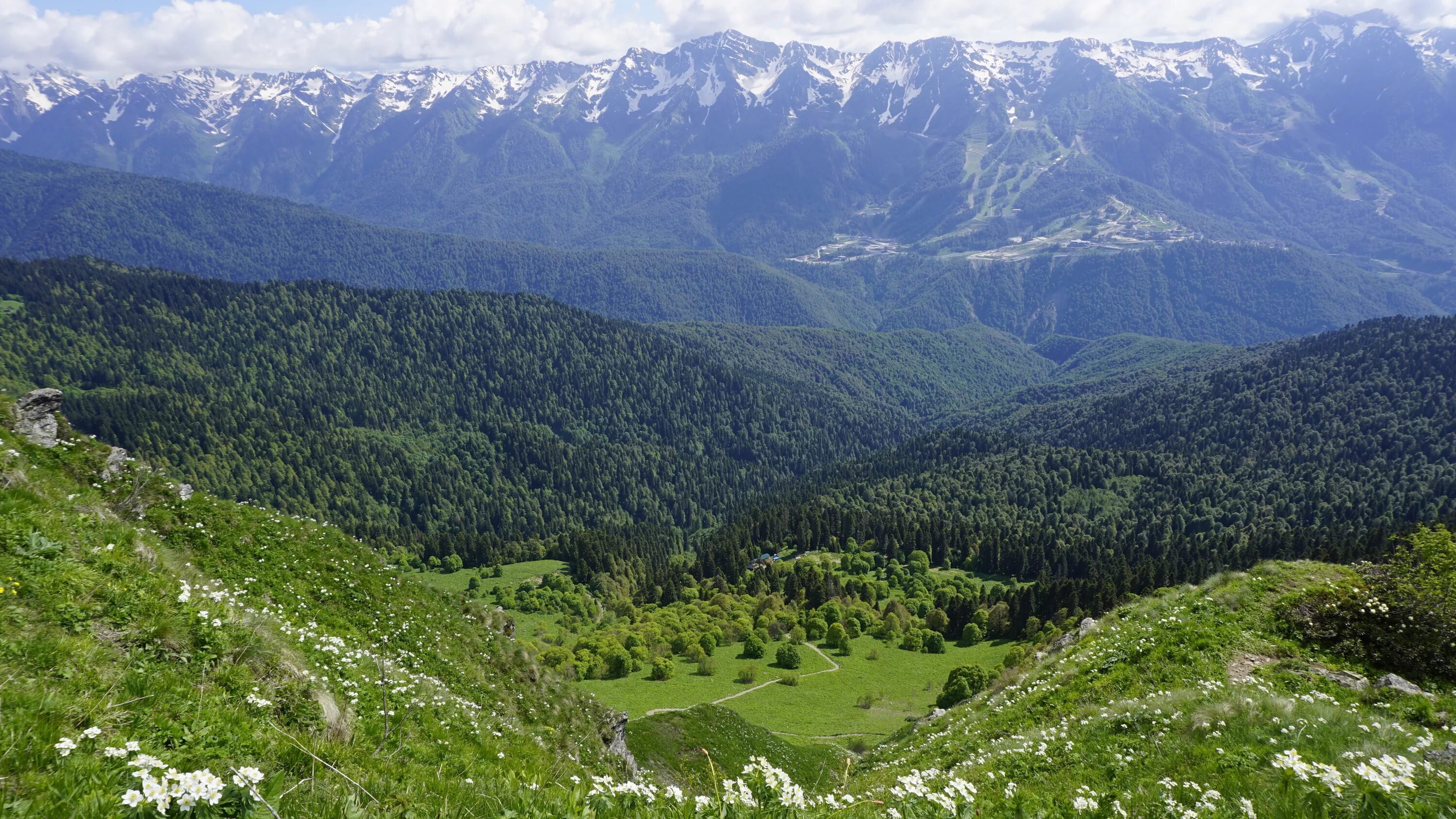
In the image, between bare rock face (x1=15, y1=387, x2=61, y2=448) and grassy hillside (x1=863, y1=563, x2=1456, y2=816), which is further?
bare rock face (x1=15, y1=387, x2=61, y2=448)

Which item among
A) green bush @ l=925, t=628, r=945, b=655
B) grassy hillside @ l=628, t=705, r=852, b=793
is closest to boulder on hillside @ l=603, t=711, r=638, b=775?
grassy hillside @ l=628, t=705, r=852, b=793

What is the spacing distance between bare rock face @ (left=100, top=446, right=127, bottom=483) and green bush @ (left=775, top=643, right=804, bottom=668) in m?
73.9

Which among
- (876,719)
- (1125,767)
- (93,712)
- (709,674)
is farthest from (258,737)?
(709,674)

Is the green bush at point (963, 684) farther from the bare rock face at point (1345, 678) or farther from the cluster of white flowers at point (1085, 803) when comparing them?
the cluster of white flowers at point (1085, 803)

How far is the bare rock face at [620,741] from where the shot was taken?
34.8 meters

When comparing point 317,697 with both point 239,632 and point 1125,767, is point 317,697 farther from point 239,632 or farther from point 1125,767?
point 1125,767

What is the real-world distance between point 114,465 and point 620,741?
27.2 meters

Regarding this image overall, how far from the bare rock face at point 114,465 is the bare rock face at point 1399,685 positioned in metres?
47.6

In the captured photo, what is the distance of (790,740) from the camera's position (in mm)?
63406

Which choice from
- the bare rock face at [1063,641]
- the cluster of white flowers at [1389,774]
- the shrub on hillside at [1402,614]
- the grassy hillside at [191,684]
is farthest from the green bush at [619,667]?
the cluster of white flowers at [1389,774]

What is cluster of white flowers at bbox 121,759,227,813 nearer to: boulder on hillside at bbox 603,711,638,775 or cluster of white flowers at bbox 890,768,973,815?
cluster of white flowers at bbox 890,768,973,815

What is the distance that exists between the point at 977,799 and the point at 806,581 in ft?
445

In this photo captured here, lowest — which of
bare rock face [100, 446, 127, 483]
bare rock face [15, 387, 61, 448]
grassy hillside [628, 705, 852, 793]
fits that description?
grassy hillside [628, 705, 852, 793]

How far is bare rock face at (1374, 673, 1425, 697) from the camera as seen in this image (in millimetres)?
22891
